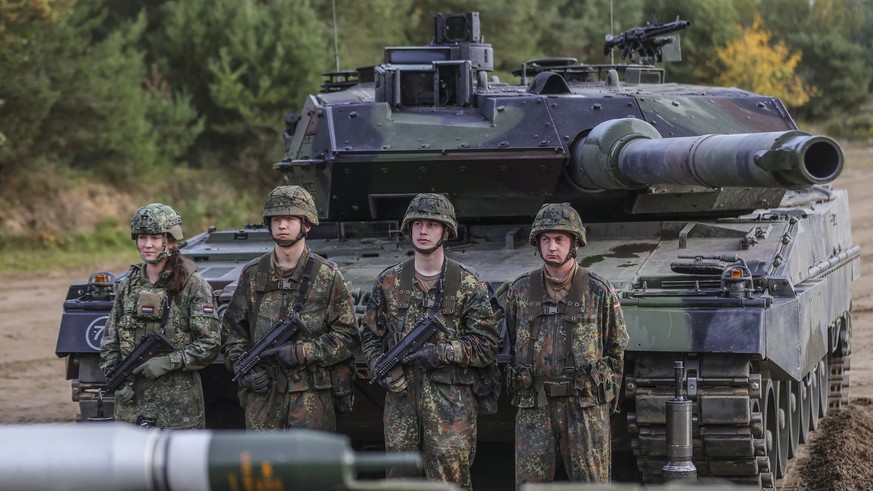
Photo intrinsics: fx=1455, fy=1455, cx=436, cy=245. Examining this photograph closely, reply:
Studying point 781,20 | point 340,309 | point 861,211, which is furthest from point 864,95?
point 340,309

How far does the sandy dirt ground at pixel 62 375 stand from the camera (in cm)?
998

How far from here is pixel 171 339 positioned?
7.71m

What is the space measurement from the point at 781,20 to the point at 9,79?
18.5 m

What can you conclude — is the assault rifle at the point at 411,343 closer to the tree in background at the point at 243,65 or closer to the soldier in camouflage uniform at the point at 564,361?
the soldier in camouflage uniform at the point at 564,361

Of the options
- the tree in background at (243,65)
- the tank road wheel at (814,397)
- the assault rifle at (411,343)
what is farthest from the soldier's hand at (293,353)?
the tree in background at (243,65)

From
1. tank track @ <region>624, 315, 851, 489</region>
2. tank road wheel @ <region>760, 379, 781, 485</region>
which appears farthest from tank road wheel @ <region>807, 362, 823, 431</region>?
tank track @ <region>624, 315, 851, 489</region>

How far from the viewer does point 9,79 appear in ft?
75.5

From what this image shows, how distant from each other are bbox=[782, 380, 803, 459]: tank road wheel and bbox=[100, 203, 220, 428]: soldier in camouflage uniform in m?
4.01

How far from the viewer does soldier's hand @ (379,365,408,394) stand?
7.37 metres

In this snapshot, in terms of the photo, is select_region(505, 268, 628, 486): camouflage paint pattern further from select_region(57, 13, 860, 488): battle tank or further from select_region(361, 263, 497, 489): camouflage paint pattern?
select_region(57, 13, 860, 488): battle tank

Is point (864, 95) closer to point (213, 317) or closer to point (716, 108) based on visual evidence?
point (716, 108)

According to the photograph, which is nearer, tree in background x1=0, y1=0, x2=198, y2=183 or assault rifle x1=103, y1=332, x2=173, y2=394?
assault rifle x1=103, y1=332, x2=173, y2=394

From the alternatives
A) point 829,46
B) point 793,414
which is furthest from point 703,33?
point 793,414

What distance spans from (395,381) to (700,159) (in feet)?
6.19
